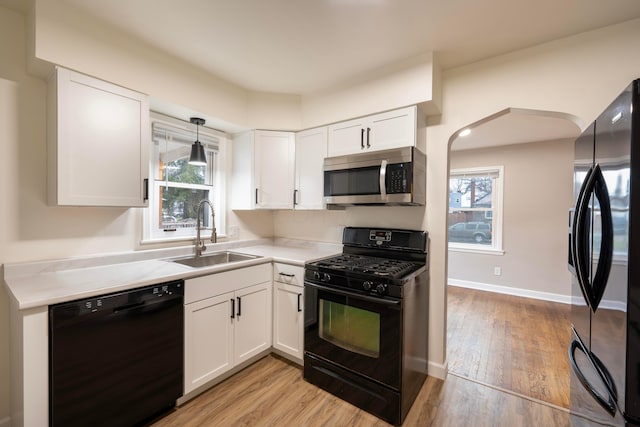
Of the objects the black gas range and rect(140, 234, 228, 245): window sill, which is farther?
rect(140, 234, 228, 245): window sill

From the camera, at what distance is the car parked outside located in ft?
16.0

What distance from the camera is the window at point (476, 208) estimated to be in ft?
15.4

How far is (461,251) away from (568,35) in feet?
12.6

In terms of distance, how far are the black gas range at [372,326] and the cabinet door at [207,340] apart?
0.62 m

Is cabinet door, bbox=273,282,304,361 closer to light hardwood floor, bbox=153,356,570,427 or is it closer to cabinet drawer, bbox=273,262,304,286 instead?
cabinet drawer, bbox=273,262,304,286

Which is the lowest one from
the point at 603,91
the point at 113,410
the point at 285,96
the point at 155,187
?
the point at 113,410

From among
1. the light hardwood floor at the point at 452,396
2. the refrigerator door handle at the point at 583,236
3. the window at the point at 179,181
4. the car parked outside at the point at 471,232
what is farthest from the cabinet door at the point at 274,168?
the car parked outside at the point at 471,232

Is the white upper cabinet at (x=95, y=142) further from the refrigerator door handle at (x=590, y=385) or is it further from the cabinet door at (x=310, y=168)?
the refrigerator door handle at (x=590, y=385)

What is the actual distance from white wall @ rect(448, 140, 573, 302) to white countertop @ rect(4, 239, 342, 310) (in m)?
3.83

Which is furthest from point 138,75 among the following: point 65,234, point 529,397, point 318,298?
point 529,397

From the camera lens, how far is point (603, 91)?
5.66ft

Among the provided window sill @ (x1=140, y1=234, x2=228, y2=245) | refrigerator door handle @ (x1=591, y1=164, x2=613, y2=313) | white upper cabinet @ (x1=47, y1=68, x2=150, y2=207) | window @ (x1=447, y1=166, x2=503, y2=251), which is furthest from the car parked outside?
white upper cabinet @ (x1=47, y1=68, x2=150, y2=207)

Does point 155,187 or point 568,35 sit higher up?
point 568,35

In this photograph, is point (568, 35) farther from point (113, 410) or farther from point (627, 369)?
point (113, 410)
